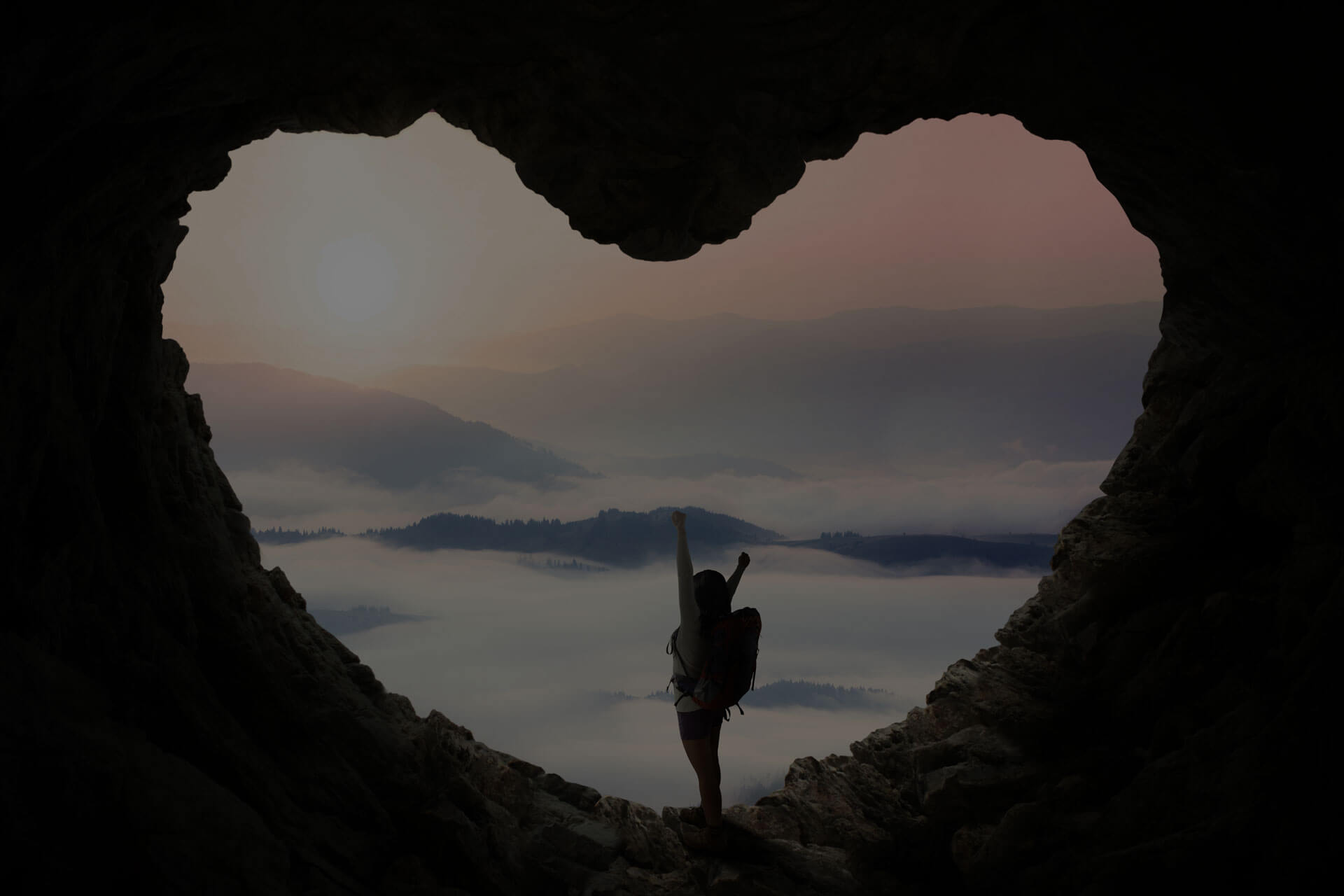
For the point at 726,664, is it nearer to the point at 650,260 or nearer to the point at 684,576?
the point at 684,576

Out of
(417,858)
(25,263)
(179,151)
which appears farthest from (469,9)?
(417,858)

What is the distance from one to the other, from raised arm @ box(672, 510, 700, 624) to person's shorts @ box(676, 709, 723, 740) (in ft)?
2.06

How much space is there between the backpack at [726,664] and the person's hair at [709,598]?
0.16 ft

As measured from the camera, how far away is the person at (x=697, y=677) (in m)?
5.00

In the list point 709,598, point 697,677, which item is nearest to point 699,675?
point 697,677

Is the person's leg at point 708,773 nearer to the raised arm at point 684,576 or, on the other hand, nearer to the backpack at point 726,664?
the backpack at point 726,664

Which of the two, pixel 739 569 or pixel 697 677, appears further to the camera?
pixel 739 569

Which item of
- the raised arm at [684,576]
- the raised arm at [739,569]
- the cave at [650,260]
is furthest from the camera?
the raised arm at [739,569]

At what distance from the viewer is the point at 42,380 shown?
11.3ft

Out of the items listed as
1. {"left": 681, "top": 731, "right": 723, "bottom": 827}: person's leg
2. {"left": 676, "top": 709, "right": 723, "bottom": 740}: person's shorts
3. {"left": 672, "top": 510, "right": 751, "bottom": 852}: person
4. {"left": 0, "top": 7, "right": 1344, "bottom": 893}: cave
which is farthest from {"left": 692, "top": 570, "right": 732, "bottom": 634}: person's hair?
{"left": 0, "top": 7, "right": 1344, "bottom": 893}: cave

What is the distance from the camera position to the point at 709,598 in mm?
5098

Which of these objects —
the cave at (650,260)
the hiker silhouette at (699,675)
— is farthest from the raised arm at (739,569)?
the cave at (650,260)

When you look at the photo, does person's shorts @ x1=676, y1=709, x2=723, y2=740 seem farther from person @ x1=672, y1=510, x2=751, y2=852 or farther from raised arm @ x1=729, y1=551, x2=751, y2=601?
raised arm @ x1=729, y1=551, x2=751, y2=601

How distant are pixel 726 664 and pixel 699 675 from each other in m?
0.19
